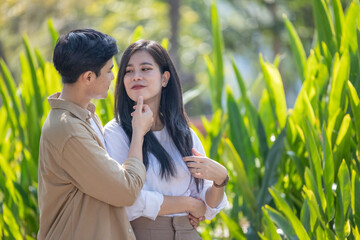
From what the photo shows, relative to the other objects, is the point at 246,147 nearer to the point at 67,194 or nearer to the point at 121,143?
the point at 121,143

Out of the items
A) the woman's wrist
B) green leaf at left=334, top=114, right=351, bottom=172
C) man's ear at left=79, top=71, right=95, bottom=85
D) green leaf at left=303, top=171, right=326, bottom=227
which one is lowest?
green leaf at left=303, top=171, right=326, bottom=227

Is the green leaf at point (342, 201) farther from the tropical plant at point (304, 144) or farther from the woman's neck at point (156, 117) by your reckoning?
the woman's neck at point (156, 117)

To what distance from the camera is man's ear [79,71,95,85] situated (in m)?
1.65

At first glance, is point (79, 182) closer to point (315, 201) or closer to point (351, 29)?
point (315, 201)

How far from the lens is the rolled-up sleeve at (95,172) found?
5.11 ft

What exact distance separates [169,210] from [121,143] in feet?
0.89

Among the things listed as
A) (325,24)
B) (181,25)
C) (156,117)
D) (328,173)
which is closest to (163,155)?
(156,117)

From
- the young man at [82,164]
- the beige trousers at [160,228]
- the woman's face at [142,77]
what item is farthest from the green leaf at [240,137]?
the young man at [82,164]

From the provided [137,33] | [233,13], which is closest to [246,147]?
[137,33]

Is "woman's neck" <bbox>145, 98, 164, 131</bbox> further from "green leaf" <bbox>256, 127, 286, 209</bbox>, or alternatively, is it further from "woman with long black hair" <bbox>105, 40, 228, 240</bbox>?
"green leaf" <bbox>256, 127, 286, 209</bbox>

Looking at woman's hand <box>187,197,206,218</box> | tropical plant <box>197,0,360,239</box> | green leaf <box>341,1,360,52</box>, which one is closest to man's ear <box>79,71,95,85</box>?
woman's hand <box>187,197,206,218</box>

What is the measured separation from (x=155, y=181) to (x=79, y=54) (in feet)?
1.71

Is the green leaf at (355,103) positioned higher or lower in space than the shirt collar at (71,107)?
lower

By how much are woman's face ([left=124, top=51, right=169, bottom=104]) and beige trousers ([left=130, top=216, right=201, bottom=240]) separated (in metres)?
0.42
